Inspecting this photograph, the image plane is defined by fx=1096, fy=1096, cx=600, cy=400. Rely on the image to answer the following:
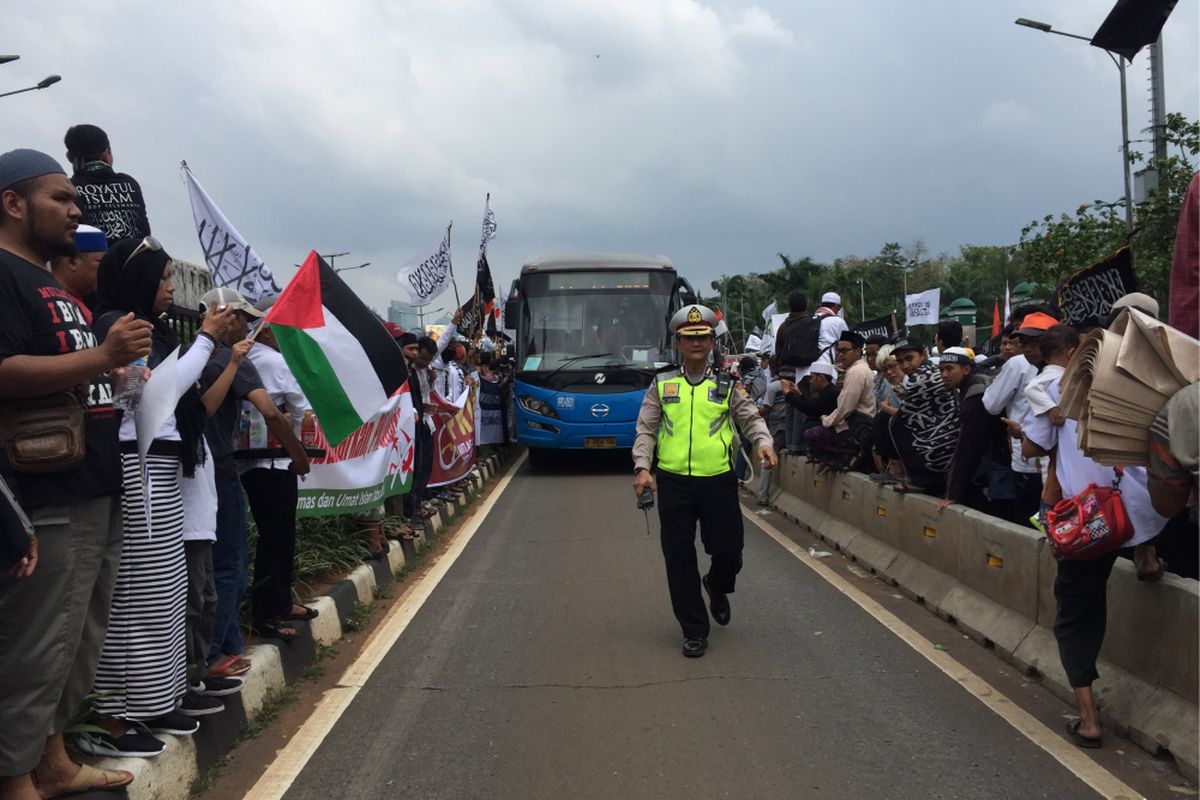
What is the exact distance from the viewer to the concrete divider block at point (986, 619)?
5879 mm

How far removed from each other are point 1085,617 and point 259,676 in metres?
3.73

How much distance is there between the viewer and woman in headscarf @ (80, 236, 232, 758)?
156 inches

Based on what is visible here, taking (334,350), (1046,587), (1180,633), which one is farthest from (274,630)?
(1180,633)

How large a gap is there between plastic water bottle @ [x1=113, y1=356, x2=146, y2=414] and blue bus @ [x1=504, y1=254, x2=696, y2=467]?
13.3 m

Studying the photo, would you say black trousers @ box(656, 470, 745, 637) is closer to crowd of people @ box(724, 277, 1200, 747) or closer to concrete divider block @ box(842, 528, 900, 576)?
crowd of people @ box(724, 277, 1200, 747)

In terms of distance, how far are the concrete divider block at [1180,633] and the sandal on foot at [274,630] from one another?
13.8ft

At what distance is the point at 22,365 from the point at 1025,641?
487 centimetres

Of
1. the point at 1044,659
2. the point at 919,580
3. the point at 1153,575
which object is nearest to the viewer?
the point at 1153,575

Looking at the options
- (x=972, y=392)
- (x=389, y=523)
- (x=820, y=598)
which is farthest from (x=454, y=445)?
(x=972, y=392)

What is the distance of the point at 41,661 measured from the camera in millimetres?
3332

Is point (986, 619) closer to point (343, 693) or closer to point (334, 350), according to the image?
point (343, 693)

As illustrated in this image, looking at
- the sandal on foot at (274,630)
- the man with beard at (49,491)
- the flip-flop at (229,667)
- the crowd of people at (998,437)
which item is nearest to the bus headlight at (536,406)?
the crowd of people at (998,437)

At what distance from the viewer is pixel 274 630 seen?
5.82 meters

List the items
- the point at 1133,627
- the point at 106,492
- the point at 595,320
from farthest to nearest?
the point at 595,320, the point at 1133,627, the point at 106,492
